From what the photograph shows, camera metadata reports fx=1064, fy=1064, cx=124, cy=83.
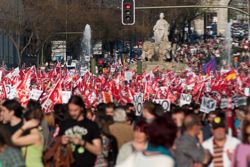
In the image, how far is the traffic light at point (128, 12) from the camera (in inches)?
1462

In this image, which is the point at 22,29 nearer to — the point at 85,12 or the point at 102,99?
the point at 85,12

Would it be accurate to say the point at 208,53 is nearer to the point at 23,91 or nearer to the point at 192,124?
the point at 23,91

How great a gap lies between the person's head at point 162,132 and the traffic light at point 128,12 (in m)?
28.3

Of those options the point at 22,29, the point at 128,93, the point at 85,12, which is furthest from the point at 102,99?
the point at 85,12

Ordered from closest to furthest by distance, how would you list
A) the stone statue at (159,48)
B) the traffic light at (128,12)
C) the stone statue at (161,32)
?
the traffic light at (128,12) < the stone statue at (159,48) < the stone statue at (161,32)

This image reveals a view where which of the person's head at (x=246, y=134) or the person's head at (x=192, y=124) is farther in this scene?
the person's head at (x=192, y=124)

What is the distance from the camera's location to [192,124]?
10.9 m

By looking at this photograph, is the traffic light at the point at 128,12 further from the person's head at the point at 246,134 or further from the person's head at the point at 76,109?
the person's head at the point at 246,134

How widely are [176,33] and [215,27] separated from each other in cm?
1447

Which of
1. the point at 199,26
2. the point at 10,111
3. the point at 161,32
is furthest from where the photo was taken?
the point at 199,26

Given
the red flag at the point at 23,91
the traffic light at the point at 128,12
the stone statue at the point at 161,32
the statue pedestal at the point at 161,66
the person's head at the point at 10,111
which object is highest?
the traffic light at the point at 128,12

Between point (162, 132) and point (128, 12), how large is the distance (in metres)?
28.9

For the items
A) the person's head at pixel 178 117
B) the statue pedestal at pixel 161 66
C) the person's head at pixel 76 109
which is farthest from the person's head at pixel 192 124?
the statue pedestal at pixel 161 66

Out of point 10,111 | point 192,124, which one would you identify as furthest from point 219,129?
point 10,111
